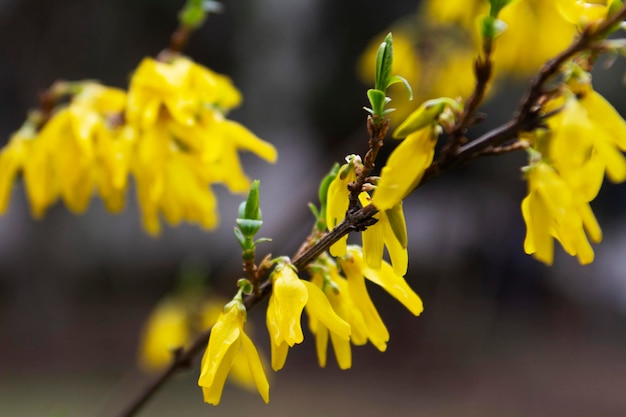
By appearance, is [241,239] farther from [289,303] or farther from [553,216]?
[553,216]

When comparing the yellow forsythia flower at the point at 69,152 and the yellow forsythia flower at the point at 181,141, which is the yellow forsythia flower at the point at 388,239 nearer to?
the yellow forsythia flower at the point at 181,141

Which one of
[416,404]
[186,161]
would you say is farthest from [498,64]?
[416,404]

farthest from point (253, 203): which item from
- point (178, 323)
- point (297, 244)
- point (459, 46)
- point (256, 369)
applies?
point (297, 244)

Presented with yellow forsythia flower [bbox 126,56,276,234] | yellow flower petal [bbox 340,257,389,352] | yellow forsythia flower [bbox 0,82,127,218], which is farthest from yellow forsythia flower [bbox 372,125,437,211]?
yellow forsythia flower [bbox 0,82,127,218]

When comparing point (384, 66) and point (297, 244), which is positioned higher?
point (384, 66)

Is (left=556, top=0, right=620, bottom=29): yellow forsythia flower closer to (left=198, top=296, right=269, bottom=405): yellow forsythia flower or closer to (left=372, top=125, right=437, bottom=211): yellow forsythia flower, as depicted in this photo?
(left=372, top=125, right=437, bottom=211): yellow forsythia flower

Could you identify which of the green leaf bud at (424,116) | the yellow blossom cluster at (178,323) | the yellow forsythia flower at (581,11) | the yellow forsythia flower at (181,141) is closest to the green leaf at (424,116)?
the green leaf bud at (424,116)
